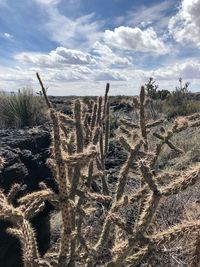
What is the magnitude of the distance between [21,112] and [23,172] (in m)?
10.6

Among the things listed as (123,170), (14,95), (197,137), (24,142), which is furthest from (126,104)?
(123,170)

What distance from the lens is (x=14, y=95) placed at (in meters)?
18.2

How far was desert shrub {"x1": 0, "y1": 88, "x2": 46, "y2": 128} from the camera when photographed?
16.4 m

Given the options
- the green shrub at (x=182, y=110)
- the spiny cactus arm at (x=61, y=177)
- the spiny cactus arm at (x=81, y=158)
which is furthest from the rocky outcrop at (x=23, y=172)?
the green shrub at (x=182, y=110)

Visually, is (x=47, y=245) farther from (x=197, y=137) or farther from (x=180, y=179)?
(x=197, y=137)

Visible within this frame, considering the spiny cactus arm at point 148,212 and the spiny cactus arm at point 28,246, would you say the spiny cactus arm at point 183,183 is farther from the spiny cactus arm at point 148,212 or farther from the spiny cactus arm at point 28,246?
the spiny cactus arm at point 28,246

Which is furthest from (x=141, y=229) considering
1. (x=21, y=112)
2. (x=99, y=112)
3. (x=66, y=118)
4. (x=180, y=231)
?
(x=21, y=112)

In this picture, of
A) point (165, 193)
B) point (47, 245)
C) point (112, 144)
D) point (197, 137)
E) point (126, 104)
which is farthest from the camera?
point (126, 104)

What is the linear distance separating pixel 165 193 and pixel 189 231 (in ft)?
1.25

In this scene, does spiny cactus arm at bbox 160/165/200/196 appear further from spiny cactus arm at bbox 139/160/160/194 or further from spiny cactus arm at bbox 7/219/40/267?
spiny cactus arm at bbox 7/219/40/267

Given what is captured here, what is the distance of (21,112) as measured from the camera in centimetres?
1681

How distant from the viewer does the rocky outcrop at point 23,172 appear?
6.09m

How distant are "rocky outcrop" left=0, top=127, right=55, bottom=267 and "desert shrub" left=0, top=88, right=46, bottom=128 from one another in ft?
24.6

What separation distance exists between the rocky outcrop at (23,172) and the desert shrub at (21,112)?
751 centimetres
